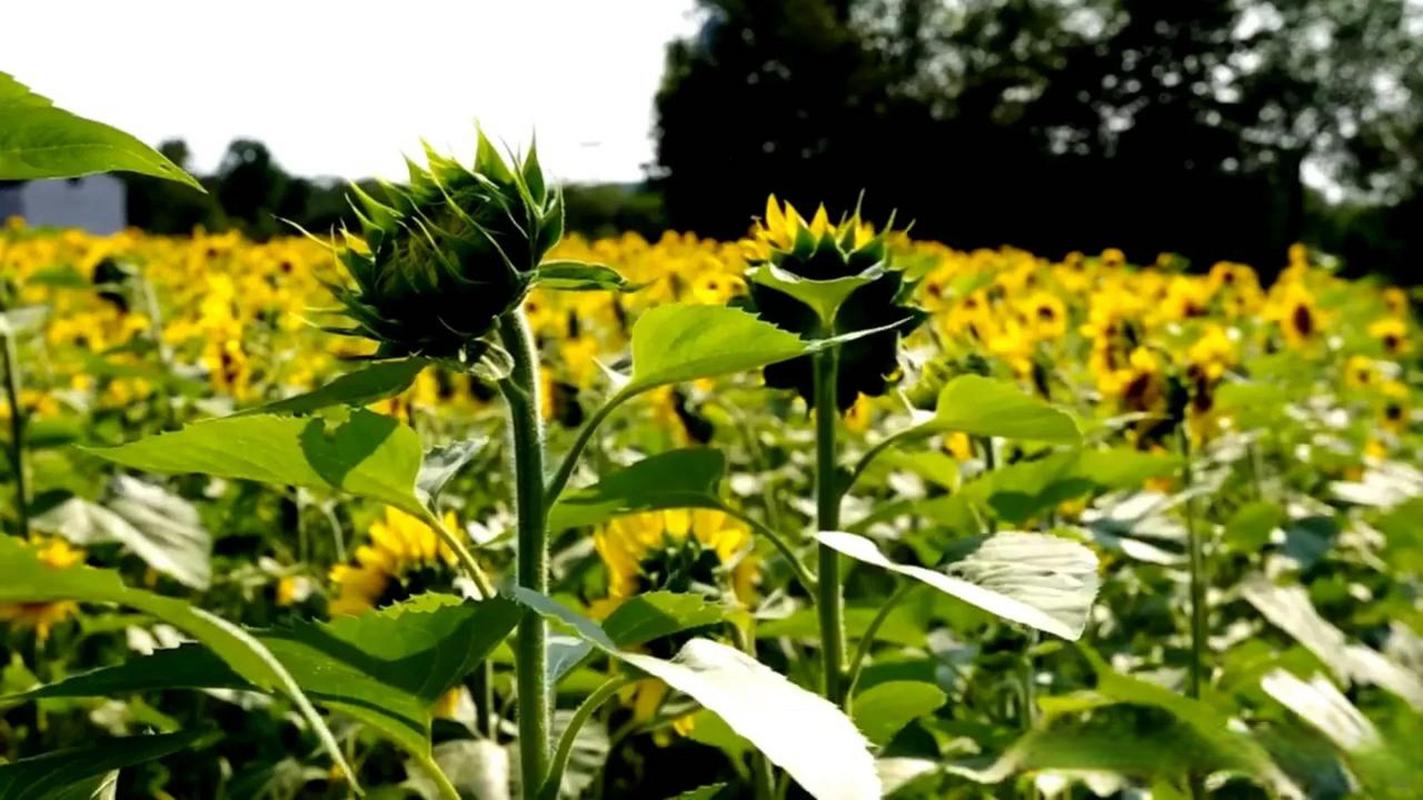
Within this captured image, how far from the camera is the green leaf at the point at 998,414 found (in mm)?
738

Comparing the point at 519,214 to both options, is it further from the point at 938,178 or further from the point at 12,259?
the point at 938,178

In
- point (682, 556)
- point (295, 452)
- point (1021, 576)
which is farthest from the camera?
point (682, 556)

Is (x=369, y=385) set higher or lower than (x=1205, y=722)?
higher

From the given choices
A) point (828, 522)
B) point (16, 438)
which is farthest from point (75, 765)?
point (16, 438)

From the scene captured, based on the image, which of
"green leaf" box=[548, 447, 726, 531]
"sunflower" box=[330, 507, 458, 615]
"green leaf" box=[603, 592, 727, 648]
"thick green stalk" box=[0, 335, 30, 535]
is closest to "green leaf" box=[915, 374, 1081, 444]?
"green leaf" box=[548, 447, 726, 531]

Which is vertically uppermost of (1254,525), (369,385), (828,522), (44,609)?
(369,385)

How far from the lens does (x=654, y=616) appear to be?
57 centimetres

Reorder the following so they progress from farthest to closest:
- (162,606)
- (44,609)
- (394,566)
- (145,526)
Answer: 1. (44,609)
2. (145,526)
3. (394,566)
4. (162,606)

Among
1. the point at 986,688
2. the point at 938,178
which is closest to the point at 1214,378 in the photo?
the point at 986,688

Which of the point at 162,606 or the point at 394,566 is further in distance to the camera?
the point at 394,566

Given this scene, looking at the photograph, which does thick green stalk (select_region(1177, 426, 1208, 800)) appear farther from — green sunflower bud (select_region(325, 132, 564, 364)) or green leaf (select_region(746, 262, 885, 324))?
green sunflower bud (select_region(325, 132, 564, 364))

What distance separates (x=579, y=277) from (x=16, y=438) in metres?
1.21

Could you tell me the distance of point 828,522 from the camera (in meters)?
0.82

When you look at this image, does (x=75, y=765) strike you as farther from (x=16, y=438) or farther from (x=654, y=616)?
(x=16, y=438)
